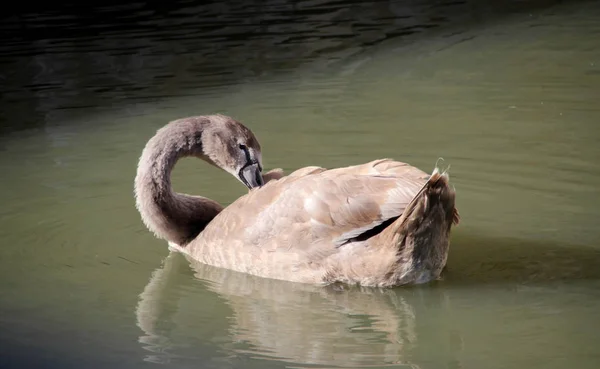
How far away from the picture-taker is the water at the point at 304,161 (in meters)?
4.05

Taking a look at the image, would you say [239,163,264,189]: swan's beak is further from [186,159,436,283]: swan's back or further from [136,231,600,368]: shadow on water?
[136,231,600,368]: shadow on water

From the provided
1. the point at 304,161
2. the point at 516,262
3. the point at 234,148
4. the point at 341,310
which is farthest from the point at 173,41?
the point at 341,310

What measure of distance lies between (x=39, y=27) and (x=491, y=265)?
21.3 ft

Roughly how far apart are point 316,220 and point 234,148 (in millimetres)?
770

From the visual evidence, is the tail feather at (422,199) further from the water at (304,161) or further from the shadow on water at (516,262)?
the shadow on water at (516,262)

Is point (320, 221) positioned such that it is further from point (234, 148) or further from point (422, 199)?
point (234, 148)

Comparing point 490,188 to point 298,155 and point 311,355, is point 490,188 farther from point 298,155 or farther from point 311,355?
point 311,355

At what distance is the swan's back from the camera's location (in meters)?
4.35

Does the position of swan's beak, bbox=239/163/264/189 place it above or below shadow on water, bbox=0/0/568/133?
below

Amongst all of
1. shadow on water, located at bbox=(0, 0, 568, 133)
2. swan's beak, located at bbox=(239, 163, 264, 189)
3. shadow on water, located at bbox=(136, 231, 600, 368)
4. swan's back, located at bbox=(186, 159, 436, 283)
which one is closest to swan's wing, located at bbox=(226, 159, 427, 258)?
swan's back, located at bbox=(186, 159, 436, 283)

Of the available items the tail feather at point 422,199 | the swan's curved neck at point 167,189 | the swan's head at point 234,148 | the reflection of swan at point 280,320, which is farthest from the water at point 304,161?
the swan's head at point 234,148

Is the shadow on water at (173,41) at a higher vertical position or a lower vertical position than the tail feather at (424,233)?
higher

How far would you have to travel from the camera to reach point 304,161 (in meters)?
6.21

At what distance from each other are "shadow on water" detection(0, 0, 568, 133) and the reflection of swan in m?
3.12
